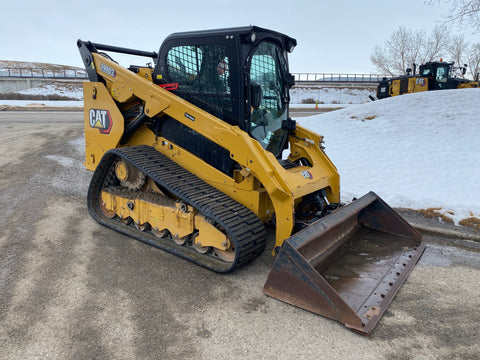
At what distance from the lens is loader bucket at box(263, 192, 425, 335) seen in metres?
3.07

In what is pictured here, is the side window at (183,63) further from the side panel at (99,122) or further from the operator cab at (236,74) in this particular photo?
the side panel at (99,122)

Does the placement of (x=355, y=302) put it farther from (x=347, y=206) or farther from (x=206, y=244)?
(x=206, y=244)

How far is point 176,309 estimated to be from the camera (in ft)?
10.6

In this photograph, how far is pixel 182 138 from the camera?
452cm

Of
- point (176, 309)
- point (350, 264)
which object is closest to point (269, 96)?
point (350, 264)

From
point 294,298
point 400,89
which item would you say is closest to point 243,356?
point 294,298

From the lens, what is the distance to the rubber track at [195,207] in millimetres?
3645

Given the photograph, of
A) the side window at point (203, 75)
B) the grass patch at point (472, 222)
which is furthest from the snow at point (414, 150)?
the side window at point (203, 75)

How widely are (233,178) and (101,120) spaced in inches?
86.3

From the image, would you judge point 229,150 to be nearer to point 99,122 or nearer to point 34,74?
point 99,122

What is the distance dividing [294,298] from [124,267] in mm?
1828

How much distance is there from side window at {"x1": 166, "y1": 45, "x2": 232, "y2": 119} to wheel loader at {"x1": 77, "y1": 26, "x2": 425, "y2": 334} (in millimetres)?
11

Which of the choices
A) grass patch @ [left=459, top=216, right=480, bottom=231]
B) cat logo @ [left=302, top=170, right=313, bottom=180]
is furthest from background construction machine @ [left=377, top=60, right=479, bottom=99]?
cat logo @ [left=302, top=170, right=313, bottom=180]

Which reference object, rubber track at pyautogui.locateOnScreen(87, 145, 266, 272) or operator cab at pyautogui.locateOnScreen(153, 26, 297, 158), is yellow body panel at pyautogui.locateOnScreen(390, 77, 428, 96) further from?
rubber track at pyautogui.locateOnScreen(87, 145, 266, 272)
